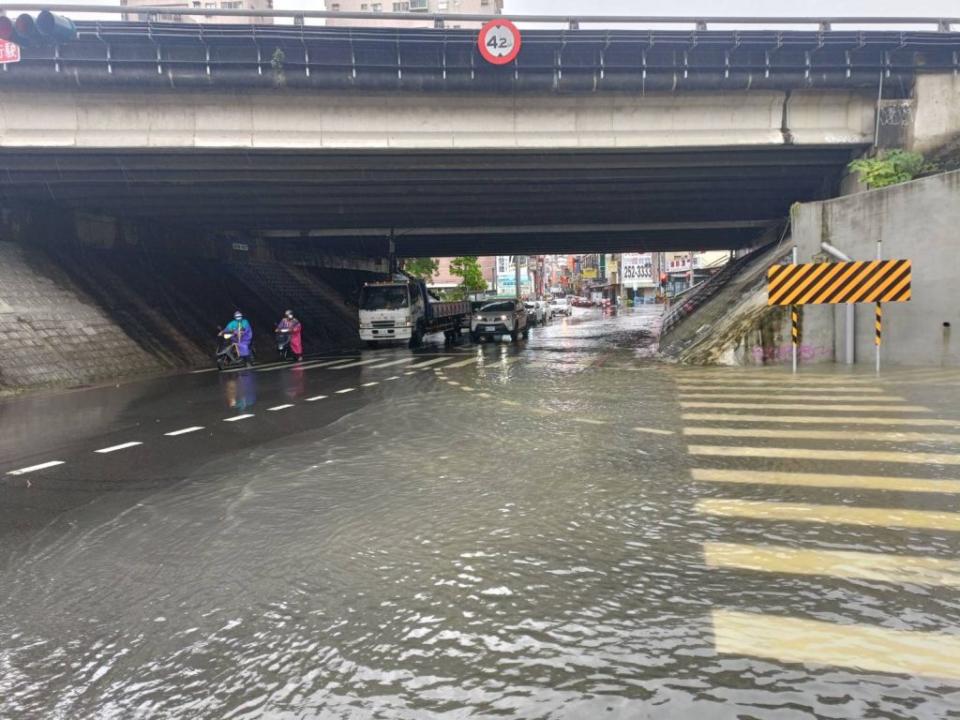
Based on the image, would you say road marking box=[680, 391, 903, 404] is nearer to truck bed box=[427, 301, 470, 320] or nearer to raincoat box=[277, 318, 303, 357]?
raincoat box=[277, 318, 303, 357]

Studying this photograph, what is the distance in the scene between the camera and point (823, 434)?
8344mm

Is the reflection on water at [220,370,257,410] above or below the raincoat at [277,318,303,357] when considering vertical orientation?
below

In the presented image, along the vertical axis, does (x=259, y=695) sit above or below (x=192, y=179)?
below

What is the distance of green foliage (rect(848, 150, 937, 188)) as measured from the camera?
1777 centimetres

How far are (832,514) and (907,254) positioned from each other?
11783 mm

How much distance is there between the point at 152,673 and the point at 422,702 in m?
1.36

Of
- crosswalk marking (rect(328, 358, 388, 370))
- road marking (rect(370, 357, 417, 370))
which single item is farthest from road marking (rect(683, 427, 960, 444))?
crosswalk marking (rect(328, 358, 388, 370))

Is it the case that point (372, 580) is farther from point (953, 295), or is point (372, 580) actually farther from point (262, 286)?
point (262, 286)

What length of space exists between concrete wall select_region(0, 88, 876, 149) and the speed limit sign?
1.15 metres

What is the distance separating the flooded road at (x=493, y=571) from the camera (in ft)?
10.1

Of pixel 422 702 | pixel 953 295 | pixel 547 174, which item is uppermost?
pixel 547 174

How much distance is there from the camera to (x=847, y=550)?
181 inches

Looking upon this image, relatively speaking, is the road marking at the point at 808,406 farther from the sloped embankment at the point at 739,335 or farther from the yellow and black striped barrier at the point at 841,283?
the sloped embankment at the point at 739,335

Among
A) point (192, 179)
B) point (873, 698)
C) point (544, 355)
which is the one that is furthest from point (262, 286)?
point (873, 698)
